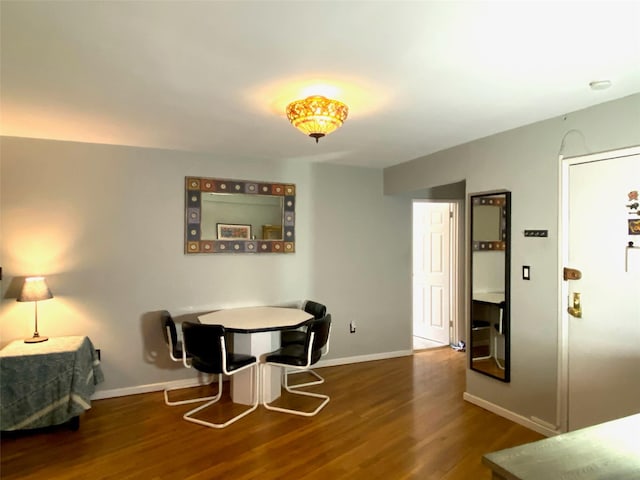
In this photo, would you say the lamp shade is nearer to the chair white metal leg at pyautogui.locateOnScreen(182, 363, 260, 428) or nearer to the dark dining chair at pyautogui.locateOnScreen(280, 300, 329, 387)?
the chair white metal leg at pyautogui.locateOnScreen(182, 363, 260, 428)

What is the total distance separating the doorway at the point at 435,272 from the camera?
5.32 metres

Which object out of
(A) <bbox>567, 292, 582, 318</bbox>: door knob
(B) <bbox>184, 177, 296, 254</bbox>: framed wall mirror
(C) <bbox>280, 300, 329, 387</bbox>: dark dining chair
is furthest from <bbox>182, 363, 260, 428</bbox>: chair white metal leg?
(A) <bbox>567, 292, 582, 318</bbox>: door knob

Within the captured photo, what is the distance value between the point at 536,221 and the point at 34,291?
403 centimetres

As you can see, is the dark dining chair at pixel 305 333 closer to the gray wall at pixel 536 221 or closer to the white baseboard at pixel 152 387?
the white baseboard at pixel 152 387

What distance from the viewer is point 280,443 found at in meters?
2.70

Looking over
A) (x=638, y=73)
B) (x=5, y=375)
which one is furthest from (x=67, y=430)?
(x=638, y=73)

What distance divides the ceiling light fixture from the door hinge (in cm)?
193

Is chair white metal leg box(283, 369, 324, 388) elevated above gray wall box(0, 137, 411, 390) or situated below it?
below

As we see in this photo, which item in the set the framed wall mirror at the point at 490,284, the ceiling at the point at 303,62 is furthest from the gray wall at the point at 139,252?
the framed wall mirror at the point at 490,284

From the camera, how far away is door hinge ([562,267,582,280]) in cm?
263

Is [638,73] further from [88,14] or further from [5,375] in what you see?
[5,375]

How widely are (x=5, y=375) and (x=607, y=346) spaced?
4.20m

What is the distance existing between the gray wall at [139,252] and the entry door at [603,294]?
2.43 m

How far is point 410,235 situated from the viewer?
503 centimetres
